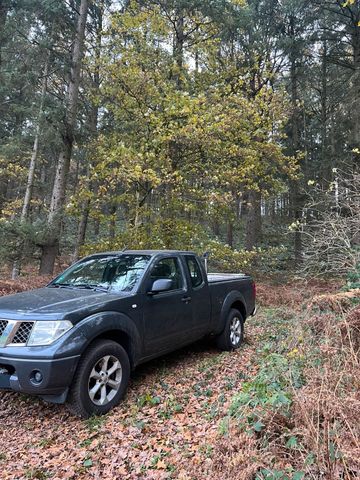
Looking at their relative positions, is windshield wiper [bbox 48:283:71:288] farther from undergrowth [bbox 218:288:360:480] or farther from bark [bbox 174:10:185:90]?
bark [bbox 174:10:185:90]

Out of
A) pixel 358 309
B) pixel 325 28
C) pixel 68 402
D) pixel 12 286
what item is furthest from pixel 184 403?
pixel 325 28

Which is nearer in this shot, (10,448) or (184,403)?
(10,448)

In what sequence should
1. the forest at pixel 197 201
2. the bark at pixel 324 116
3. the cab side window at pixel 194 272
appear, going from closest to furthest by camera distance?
1. the forest at pixel 197 201
2. the cab side window at pixel 194 272
3. the bark at pixel 324 116

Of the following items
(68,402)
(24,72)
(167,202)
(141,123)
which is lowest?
(68,402)

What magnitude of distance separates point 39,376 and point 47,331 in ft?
1.49

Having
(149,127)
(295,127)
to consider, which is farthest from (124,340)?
(295,127)

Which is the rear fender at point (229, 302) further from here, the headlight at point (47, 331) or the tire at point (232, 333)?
the headlight at point (47, 331)

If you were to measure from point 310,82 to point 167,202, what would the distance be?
46.1ft

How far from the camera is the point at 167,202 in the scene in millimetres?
11195

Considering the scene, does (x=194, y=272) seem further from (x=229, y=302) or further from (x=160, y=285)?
(x=160, y=285)

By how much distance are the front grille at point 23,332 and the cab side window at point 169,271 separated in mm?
1846

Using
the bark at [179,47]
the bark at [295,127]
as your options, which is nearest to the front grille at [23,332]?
the bark at [179,47]

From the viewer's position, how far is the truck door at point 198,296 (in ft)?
19.7

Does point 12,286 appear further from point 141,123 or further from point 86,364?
point 86,364
